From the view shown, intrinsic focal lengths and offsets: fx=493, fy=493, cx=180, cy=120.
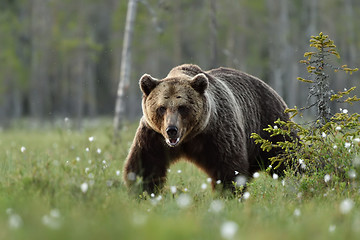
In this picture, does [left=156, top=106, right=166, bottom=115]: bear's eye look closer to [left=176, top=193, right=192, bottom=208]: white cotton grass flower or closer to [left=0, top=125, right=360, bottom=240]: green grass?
[left=0, top=125, right=360, bottom=240]: green grass

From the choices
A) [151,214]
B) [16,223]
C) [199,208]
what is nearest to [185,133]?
[199,208]

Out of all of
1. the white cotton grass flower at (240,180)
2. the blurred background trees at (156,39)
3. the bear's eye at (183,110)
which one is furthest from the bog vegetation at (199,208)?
the blurred background trees at (156,39)

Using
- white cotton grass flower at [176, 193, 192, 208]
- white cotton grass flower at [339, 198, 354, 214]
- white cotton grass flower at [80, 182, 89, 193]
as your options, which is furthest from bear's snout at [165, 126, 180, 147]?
white cotton grass flower at [339, 198, 354, 214]

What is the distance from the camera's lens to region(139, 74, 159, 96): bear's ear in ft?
18.4

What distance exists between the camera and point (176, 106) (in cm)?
536

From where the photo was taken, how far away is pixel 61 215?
3307 mm

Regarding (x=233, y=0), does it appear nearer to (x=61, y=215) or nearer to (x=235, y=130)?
(x=235, y=130)

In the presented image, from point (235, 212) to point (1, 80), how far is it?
2797cm

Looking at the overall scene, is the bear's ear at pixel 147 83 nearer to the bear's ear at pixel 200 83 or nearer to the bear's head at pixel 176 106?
the bear's head at pixel 176 106

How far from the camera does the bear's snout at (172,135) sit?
202 inches

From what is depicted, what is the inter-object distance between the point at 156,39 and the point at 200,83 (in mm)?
25937

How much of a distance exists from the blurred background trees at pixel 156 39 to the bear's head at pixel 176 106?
1744 centimetres

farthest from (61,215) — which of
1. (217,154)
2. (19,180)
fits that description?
(217,154)

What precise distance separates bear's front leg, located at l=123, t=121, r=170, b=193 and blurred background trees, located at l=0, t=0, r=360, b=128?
17.6 m
